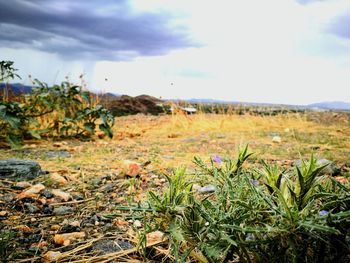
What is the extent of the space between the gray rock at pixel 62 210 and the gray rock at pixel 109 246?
0.48m

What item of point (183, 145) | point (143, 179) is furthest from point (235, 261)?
point (183, 145)

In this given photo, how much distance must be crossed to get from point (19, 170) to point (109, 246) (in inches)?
56.1

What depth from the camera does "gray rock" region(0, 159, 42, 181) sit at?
268 centimetres

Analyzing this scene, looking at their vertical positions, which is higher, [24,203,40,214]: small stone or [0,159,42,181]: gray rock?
[0,159,42,181]: gray rock

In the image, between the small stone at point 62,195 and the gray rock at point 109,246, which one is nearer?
the gray rock at point 109,246

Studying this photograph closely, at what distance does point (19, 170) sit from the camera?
2.72 metres

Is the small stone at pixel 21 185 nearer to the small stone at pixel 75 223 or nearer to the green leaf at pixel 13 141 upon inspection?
the small stone at pixel 75 223

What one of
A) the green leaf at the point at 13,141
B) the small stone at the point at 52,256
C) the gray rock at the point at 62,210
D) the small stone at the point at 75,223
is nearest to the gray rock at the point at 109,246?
the small stone at the point at 52,256

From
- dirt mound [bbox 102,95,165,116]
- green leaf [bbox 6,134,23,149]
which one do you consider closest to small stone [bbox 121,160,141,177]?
green leaf [bbox 6,134,23,149]

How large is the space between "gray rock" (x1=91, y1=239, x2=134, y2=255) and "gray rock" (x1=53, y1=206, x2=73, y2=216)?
0.48 meters

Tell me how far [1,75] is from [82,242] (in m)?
3.87

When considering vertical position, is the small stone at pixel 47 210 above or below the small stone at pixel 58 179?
below

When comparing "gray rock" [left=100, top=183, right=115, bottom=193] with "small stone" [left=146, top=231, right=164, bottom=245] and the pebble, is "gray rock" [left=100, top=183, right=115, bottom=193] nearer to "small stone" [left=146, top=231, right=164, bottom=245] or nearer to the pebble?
the pebble

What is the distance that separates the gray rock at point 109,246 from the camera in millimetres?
1575
